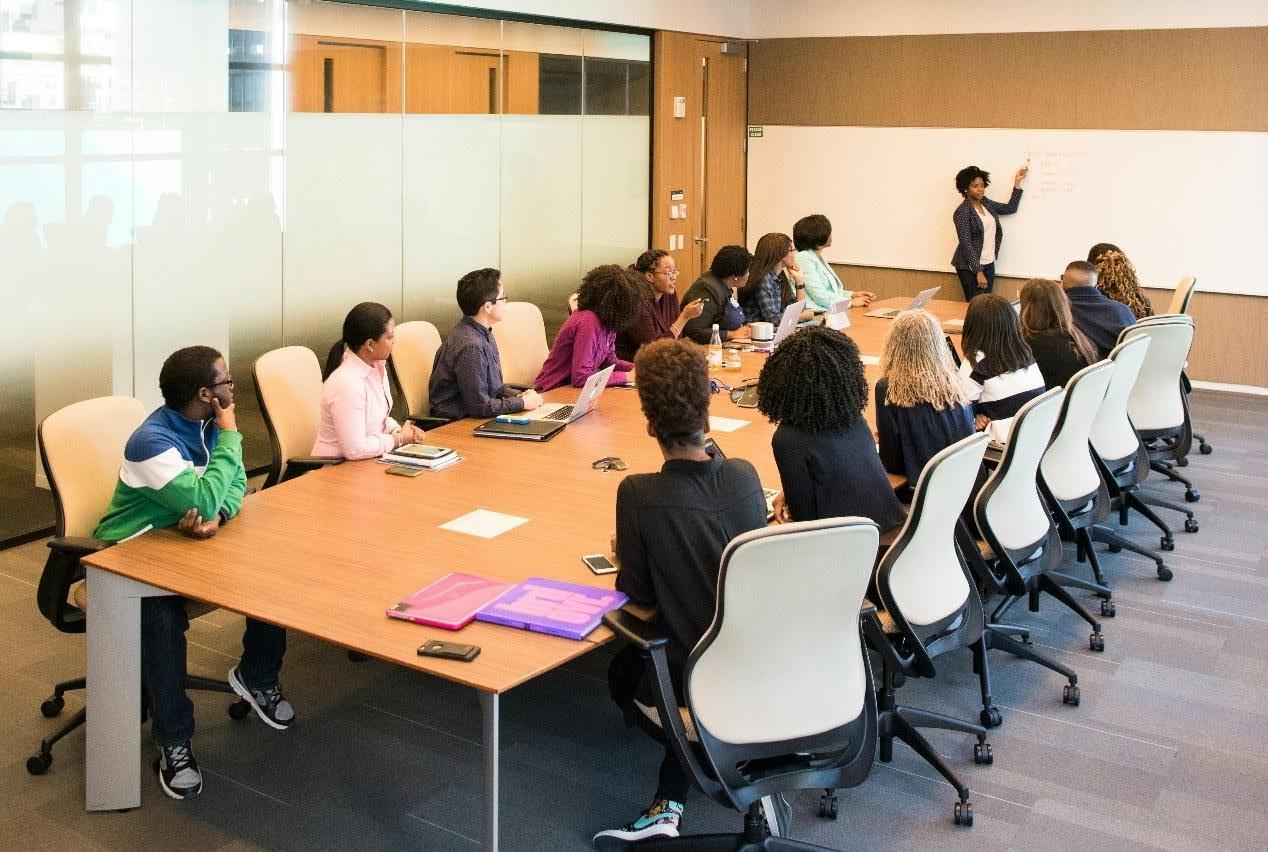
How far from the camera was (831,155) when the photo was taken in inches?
444

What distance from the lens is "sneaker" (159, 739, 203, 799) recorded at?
3.72 metres

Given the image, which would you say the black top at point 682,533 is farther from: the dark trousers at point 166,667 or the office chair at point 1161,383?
the office chair at point 1161,383

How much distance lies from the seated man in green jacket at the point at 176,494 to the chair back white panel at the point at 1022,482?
7.88 feet

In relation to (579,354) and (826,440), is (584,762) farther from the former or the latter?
(579,354)

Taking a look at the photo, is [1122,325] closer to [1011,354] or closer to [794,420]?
[1011,354]

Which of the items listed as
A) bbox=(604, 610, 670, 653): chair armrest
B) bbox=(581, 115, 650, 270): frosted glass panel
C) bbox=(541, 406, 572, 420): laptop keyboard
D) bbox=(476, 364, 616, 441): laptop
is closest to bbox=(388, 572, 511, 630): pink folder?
bbox=(604, 610, 670, 653): chair armrest

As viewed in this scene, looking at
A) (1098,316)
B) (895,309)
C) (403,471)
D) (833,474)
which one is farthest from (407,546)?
(895,309)

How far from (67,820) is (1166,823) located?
10.0 feet

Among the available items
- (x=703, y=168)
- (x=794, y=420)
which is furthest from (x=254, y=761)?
(x=703, y=168)

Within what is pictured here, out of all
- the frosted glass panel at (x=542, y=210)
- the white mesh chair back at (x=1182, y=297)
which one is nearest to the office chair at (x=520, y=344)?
the frosted glass panel at (x=542, y=210)

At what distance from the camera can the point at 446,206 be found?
813cm

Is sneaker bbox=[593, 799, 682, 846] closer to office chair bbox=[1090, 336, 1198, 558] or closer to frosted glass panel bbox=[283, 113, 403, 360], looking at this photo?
office chair bbox=[1090, 336, 1198, 558]

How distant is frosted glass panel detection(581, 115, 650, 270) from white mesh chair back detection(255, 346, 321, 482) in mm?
4600

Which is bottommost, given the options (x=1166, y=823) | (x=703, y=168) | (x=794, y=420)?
(x=1166, y=823)
